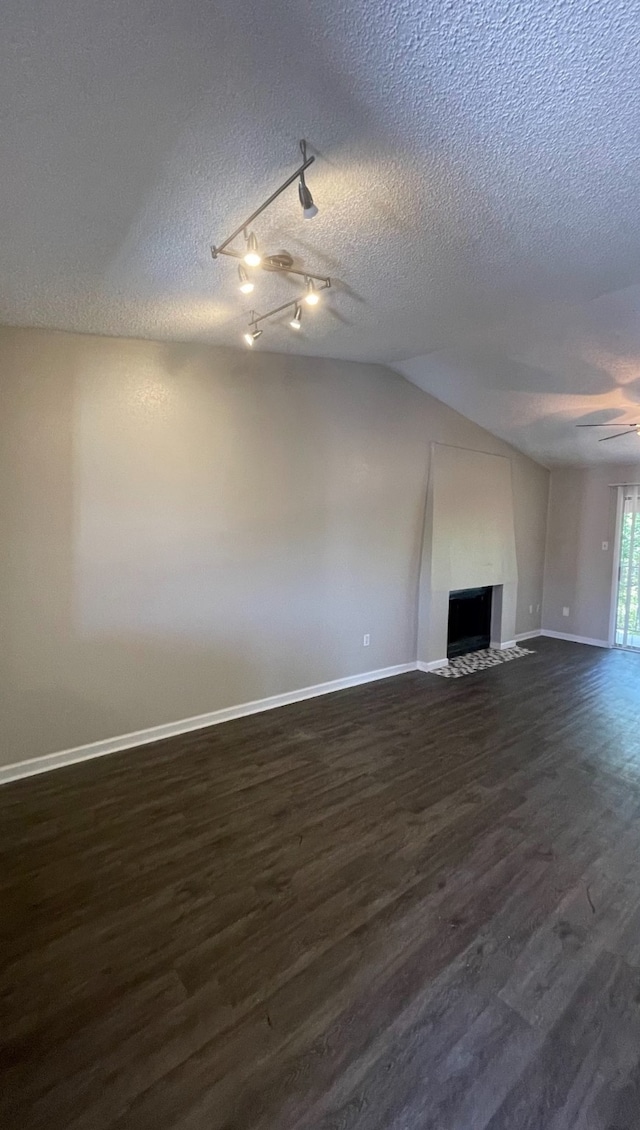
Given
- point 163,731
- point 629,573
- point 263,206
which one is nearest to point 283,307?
point 263,206

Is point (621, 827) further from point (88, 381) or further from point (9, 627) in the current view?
point (88, 381)

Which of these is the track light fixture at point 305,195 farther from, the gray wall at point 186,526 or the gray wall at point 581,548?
the gray wall at point 581,548

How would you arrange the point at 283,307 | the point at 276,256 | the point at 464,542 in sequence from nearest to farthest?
the point at 276,256
the point at 283,307
the point at 464,542

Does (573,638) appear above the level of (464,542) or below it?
below

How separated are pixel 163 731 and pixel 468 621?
4030 mm

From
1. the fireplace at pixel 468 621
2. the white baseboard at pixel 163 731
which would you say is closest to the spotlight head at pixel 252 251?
the white baseboard at pixel 163 731

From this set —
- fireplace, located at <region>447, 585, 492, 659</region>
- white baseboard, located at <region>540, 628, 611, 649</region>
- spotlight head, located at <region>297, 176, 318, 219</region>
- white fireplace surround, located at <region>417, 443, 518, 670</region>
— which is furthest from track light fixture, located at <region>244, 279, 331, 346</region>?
white baseboard, located at <region>540, 628, 611, 649</region>

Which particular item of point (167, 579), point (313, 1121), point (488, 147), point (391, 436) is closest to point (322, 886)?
point (313, 1121)

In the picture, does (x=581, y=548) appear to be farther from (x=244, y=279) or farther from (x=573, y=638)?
(x=244, y=279)

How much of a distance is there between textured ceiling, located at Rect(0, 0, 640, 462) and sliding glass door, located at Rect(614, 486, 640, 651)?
4.23 m

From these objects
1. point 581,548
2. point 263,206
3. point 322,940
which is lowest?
point 322,940

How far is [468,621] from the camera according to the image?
249 inches

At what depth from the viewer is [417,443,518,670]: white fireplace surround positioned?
17.6 ft

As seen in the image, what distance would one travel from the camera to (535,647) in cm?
676
